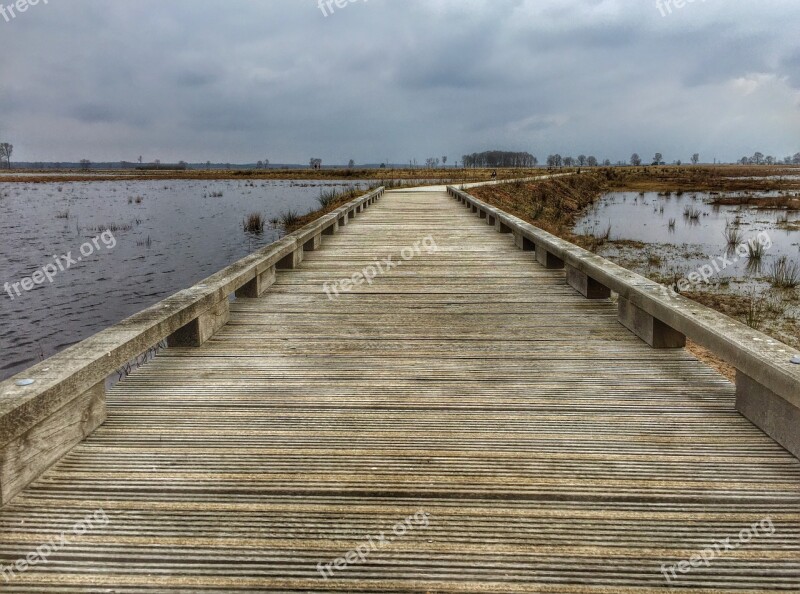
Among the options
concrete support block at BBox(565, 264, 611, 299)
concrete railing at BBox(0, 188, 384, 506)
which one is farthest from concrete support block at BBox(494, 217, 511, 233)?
concrete railing at BBox(0, 188, 384, 506)

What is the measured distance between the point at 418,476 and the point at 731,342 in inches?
69.8

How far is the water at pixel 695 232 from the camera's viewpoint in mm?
13354

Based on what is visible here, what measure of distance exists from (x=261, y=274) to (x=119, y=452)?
375 cm

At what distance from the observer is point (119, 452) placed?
2.70 m

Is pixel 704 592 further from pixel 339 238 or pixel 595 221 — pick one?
pixel 595 221

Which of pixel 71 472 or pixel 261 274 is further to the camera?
pixel 261 274

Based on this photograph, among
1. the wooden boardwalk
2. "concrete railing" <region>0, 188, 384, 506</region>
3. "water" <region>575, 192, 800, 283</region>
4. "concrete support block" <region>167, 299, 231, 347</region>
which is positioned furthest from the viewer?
"water" <region>575, 192, 800, 283</region>

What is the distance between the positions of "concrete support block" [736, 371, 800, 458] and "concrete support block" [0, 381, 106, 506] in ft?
10.7

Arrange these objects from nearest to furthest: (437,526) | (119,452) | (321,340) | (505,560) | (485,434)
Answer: (505,560)
(437,526)
(119,452)
(485,434)
(321,340)

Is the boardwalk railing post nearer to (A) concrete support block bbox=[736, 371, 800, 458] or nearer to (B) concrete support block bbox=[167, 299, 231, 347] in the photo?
(B) concrete support block bbox=[167, 299, 231, 347]

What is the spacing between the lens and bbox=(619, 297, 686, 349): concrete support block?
4215 mm

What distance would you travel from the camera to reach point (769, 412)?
2.79 m

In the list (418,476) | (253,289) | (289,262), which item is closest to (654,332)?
(418,476)

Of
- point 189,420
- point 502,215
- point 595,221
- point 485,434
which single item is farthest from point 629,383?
point 595,221
